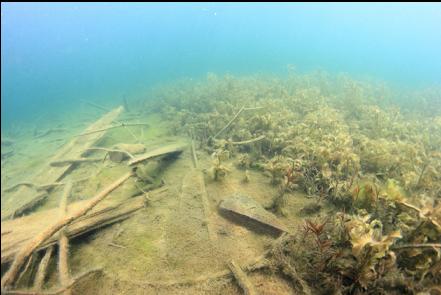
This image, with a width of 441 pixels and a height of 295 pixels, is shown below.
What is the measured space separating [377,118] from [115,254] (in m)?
9.33

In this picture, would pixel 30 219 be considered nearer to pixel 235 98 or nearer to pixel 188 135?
pixel 188 135

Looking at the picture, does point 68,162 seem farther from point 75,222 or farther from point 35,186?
point 75,222

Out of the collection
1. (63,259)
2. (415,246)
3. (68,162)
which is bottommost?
(68,162)

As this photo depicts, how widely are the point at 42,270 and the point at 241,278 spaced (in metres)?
2.81

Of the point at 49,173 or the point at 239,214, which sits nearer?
the point at 239,214

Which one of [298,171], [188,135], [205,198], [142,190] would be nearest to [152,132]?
[188,135]

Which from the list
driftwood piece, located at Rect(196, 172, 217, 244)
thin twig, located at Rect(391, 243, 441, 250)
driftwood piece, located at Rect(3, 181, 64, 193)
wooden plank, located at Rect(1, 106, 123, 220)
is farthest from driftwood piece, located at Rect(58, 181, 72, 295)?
thin twig, located at Rect(391, 243, 441, 250)

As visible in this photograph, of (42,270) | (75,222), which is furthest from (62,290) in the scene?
(75,222)

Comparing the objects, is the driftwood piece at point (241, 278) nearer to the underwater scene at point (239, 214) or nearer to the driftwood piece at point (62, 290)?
the underwater scene at point (239, 214)

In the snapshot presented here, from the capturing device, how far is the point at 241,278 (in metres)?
3.48

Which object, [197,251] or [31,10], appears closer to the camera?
[197,251]

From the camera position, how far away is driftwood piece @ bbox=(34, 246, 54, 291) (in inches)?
130

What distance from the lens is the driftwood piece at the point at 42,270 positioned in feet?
10.8

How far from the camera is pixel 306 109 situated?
32.9ft
